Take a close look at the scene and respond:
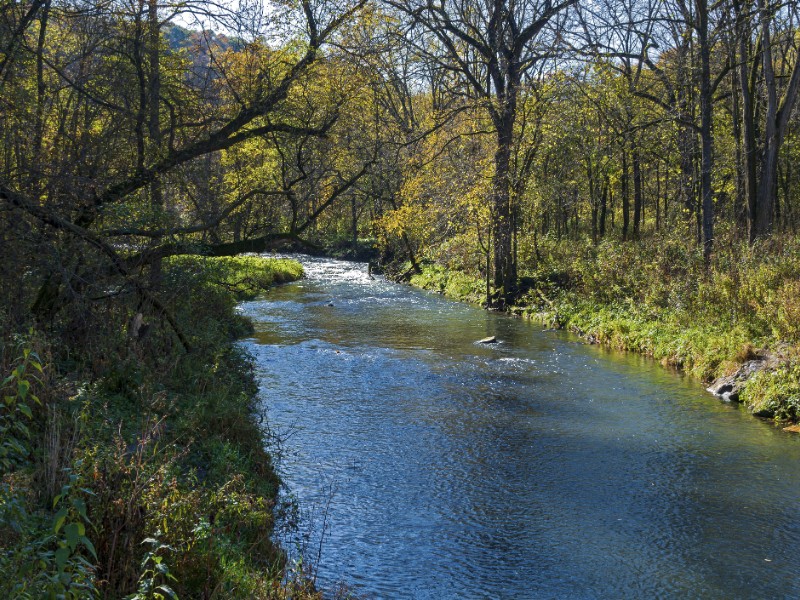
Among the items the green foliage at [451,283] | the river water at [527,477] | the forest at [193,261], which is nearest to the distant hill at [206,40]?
the forest at [193,261]

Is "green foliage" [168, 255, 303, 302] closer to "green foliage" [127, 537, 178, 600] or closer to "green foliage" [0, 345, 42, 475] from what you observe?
"green foliage" [0, 345, 42, 475]

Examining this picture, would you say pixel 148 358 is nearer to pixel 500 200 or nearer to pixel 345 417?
pixel 345 417

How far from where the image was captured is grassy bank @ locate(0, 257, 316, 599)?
14.1ft

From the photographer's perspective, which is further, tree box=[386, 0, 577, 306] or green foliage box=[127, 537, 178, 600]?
tree box=[386, 0, 577, 306]

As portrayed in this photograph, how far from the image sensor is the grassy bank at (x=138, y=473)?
429cm

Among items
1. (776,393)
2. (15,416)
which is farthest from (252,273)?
(15,416)

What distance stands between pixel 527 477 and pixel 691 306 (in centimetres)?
1005

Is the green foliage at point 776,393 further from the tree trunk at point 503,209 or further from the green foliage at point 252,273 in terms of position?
the tree trunk at point 503,209

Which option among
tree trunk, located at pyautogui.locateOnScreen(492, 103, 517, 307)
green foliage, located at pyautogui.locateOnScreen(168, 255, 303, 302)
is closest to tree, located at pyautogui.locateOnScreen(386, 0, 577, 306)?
tree trunk, located at pyautogui.locateOnScreen(492, 103, 517, 307)

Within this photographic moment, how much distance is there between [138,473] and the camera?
5.24 meters

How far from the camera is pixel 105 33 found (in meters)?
10.9

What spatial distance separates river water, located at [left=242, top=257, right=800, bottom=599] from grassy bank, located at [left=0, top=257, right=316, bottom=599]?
3.08 ft

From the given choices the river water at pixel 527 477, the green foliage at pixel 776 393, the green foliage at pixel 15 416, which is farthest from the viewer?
the green foliage at pixel 776 393

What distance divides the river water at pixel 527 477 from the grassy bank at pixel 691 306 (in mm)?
694
